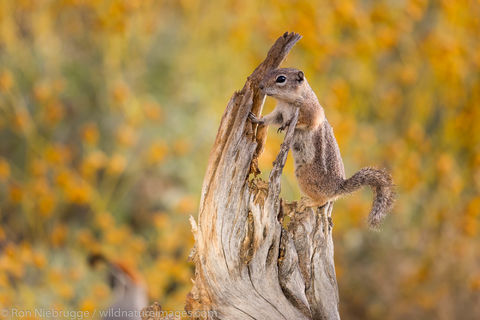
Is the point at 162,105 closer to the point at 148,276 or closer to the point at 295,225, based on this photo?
the point at 148,276

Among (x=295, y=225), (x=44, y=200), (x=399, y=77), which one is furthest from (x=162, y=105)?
(x=295, y=225)

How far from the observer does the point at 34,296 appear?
18.7 ft

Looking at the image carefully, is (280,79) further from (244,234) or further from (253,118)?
(244,234)

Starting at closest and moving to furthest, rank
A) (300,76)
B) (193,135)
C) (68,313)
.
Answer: (300,76) → (68,313) → (193,135)

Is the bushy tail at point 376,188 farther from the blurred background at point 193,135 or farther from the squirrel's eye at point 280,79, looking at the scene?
the blurred background at point 193,135

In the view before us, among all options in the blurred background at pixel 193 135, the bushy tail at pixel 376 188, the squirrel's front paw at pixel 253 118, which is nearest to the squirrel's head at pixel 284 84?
the squirrel's front paw at pixel 253 118

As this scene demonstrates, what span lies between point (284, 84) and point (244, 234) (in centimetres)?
87

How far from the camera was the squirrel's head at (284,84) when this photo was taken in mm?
3295

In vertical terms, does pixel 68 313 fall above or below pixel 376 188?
above

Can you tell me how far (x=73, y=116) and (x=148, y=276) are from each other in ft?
9.18

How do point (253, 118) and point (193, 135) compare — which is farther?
point (193, 135)

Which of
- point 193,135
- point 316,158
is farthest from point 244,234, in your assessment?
point 193,135

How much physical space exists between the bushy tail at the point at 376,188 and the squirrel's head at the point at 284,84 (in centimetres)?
59

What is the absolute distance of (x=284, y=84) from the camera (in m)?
3.33
